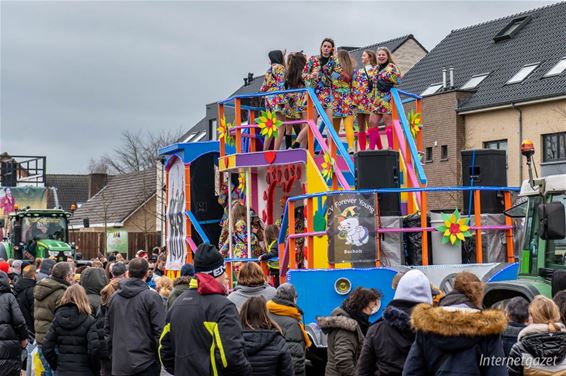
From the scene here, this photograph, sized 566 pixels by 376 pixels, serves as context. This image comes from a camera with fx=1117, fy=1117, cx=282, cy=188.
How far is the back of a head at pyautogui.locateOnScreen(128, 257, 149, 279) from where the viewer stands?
32.9 feet

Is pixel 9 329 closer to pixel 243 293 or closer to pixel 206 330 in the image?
pixel 243 293

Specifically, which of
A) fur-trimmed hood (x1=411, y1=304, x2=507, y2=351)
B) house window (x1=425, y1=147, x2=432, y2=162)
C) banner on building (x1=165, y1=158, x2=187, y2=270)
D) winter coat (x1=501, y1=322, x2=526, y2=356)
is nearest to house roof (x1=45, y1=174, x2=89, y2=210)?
house window (x1=425, y1=147, x2=432, y2=162)

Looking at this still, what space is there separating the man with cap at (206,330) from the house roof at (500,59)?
33316mm

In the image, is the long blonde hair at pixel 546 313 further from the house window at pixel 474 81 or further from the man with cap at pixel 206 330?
the house window at pixel 474 81

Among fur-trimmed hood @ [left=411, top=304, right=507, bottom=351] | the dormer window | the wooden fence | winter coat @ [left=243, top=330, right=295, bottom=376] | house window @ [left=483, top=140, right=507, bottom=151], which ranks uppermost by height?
the dormer window

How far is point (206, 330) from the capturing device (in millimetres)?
7871

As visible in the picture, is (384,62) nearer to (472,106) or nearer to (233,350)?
(233,350)

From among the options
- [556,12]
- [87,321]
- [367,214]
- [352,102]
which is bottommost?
[87,321]

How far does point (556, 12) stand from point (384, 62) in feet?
104

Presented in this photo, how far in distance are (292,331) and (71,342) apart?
2.72m

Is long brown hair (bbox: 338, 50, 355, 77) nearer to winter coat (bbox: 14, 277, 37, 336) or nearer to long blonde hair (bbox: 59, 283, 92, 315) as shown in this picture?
winter coat (bbox: 14, 277, 37, 336)

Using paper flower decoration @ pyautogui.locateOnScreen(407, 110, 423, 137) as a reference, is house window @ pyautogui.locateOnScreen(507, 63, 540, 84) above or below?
above

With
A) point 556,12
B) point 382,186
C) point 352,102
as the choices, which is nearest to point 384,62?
point 352,102

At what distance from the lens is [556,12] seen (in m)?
45.8
